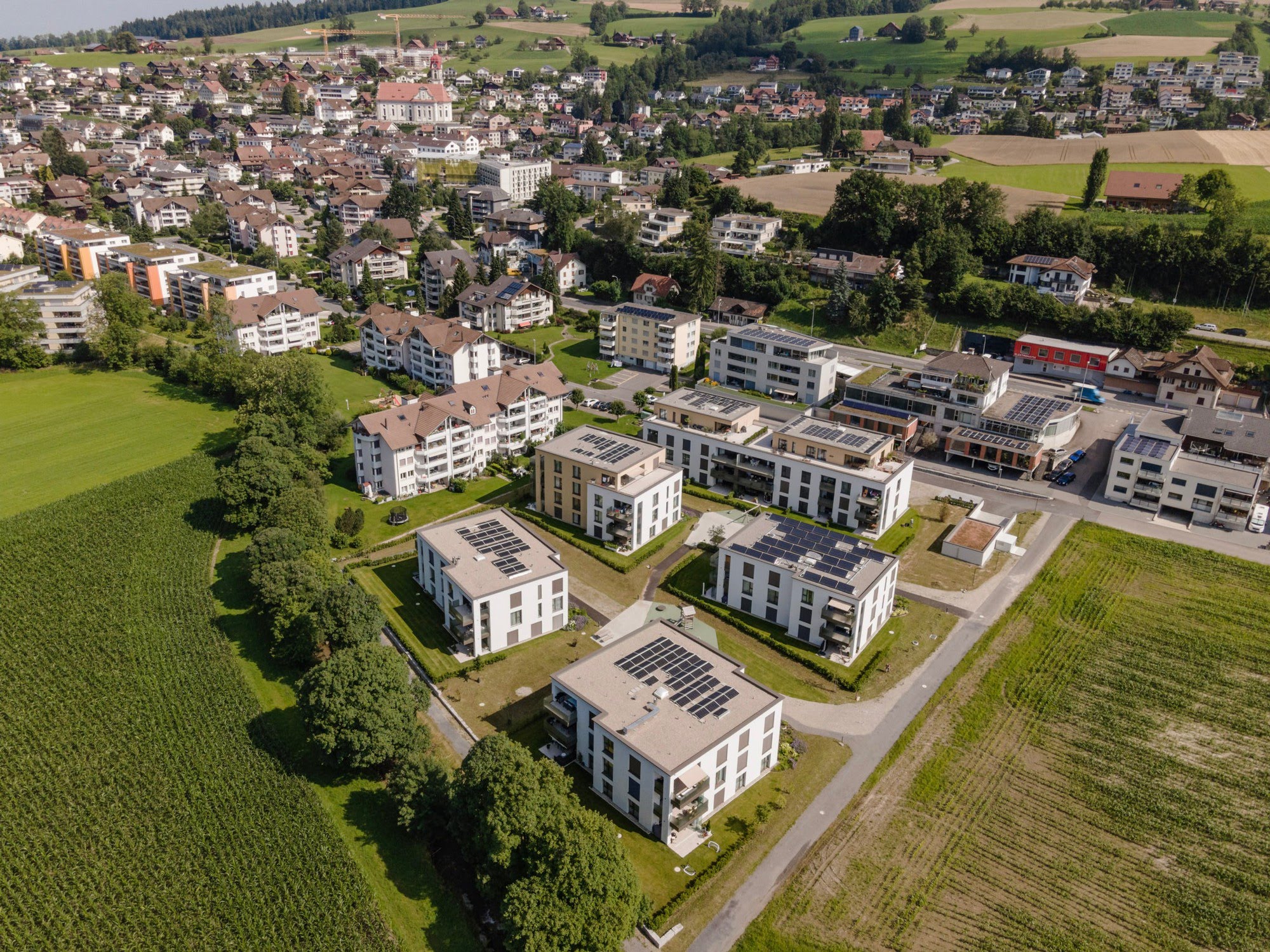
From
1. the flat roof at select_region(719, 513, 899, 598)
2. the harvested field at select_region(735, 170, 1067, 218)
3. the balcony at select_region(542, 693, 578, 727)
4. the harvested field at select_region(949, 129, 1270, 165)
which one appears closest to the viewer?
the balcony at select_region(542, 693, 578, 727)

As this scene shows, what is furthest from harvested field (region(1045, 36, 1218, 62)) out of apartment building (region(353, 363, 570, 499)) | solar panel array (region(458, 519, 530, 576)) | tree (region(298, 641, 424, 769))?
tree (region(298, 641, 424, 769))

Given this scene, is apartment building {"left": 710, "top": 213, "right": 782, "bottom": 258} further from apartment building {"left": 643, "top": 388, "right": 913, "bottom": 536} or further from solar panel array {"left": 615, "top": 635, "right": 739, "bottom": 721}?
solar panel array {"left": 615, "top": 635, "right": 739, "bottom": 721}

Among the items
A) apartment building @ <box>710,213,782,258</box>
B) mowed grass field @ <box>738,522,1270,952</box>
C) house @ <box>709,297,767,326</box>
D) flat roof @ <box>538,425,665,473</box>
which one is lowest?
mowed grass field @ <box>738,522,1270,952</box>

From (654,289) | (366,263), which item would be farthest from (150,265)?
(654,289)

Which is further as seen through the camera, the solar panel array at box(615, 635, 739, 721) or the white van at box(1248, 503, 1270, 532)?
the white van at box(1248, 503, 1270, 532)

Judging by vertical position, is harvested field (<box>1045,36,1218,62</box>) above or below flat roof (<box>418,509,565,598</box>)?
above

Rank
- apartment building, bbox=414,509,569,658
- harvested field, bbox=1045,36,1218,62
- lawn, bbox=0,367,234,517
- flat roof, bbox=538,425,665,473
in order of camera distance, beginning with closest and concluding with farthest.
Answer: apartment building, bbox=414,509,569,658, flat roof, bbox=538,425,665,473, lawn, bbox=0,367,234,517, harvested field, bbox=1045,36,1218,62

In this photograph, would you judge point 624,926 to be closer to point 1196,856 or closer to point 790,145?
point 1196,856

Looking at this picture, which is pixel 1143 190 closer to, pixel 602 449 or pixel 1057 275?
pixel 1057 275
